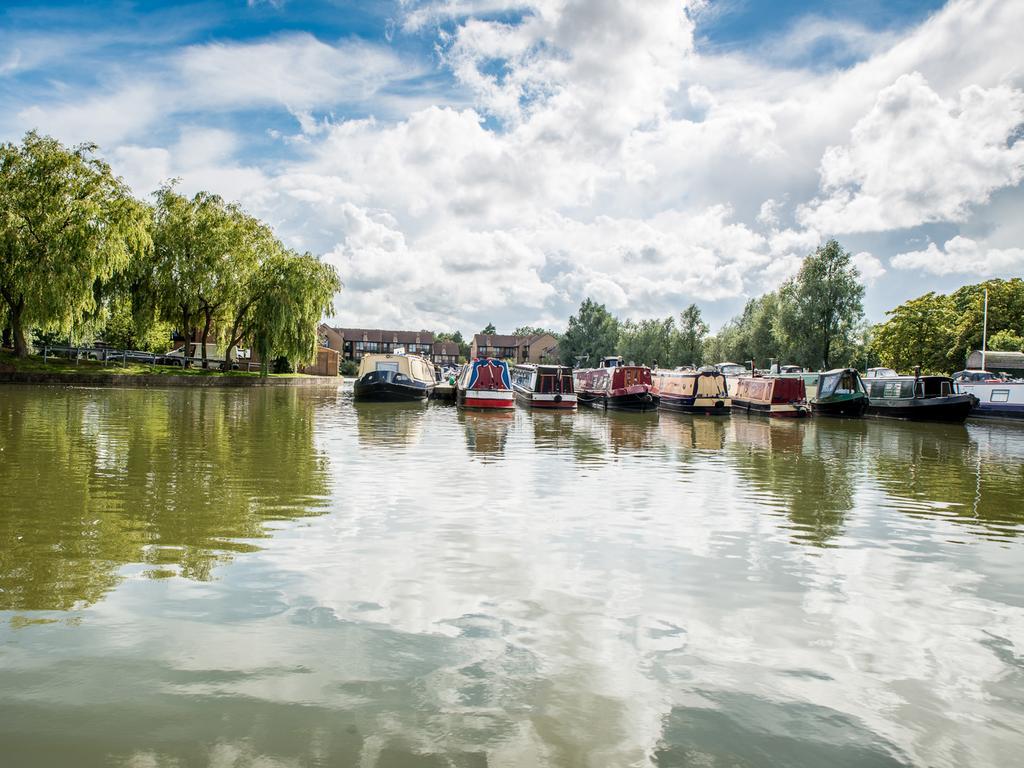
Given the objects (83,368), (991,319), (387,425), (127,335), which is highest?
(991,319)

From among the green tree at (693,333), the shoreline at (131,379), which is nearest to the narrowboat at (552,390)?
the shoreline at (131,379)

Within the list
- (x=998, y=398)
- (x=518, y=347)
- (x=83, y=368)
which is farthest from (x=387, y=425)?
(x=518, y=347)

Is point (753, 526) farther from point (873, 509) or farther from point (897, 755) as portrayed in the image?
point (897, 755)

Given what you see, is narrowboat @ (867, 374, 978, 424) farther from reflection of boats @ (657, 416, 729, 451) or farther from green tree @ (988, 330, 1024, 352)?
green tree @ (988, 330, 1024, 352)

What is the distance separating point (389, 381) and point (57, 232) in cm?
1663

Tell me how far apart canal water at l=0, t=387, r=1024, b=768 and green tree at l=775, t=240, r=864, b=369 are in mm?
50361

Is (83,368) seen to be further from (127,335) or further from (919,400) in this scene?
(919,400)

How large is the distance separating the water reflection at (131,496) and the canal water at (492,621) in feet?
0.17

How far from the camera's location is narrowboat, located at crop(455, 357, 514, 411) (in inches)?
1264

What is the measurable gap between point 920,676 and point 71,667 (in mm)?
4888

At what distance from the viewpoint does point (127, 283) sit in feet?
131

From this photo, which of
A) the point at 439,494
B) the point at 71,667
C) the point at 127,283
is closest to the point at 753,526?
the point at 439,494

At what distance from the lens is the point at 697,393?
3722cm

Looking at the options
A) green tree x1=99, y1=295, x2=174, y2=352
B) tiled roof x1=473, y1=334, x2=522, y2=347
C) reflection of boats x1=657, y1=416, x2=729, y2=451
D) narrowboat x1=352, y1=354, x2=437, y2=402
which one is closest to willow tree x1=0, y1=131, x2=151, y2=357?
narrowboat x1=352, y1=354, x2=437, y2=402
